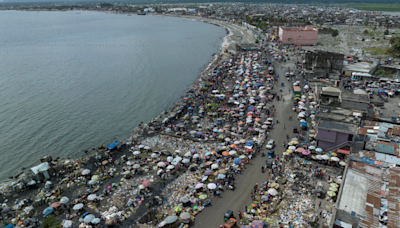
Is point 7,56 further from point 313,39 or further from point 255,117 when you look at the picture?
point 313,39

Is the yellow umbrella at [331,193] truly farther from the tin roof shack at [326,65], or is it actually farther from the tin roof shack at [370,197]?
the tin roof shack at [326,65]

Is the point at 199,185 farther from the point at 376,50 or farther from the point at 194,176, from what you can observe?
the point at 376,50

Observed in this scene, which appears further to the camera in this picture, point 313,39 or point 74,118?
point 313,39

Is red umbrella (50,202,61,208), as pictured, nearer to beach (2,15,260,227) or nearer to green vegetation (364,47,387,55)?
beach (2,15,260,227)

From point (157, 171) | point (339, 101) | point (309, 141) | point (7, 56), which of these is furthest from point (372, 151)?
point (7, 56)

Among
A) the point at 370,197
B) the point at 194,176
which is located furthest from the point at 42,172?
the point at 370,197
